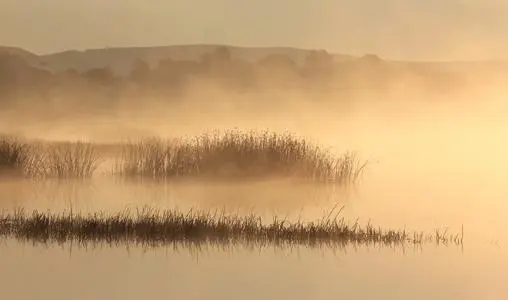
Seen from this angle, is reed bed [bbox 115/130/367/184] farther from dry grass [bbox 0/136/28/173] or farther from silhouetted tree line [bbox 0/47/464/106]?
dry grass [bbox 0/136/28/173]

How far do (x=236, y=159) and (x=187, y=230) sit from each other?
21 centimetres

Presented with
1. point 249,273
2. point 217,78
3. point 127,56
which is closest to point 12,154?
point 127,56

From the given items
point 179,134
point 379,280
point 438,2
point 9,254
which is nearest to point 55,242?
point 9,254

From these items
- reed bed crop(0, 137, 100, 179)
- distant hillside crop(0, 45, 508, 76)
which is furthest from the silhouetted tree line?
reed bed crop(0, 137, 100, 179)

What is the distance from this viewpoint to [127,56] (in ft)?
5.42

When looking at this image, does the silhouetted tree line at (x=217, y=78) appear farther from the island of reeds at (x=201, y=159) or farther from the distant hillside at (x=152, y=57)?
the island of reeds at (x=201, y=159)

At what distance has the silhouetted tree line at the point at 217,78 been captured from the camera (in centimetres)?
163

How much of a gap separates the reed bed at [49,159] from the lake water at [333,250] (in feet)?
0.09

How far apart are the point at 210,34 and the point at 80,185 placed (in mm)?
490

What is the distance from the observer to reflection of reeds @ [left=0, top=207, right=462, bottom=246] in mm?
1593

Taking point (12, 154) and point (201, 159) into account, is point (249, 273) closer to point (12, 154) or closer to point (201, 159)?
point (201, 159)

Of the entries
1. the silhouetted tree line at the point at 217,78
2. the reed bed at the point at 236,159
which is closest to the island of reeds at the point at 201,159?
the reed bed at the point at 236,159

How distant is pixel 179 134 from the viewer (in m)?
1.63

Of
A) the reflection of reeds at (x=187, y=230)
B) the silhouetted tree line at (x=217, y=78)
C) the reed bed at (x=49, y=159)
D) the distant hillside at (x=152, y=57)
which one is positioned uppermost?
the distant hillside at (x=152, y=57)
